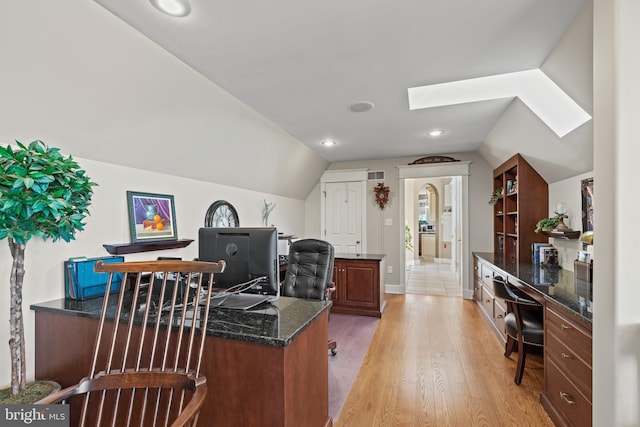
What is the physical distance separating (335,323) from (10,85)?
3709mm

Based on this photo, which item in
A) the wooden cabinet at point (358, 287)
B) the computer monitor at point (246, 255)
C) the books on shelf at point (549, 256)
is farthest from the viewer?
the wooden cabinet at point (358, 287)

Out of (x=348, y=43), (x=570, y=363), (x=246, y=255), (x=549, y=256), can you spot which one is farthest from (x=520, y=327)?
(x=348, y=43)

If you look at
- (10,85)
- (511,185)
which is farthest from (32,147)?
(511,185)

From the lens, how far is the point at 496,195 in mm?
4668

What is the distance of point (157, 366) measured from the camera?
1.56 metres

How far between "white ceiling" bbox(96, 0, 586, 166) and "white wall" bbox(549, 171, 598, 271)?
1073mm

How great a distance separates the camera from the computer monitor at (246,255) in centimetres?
175

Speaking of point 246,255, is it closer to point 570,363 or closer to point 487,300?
point 570,363

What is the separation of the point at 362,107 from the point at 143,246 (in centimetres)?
244

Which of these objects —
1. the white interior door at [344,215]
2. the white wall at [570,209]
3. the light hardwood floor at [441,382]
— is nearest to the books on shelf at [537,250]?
the white wall at [570,209]

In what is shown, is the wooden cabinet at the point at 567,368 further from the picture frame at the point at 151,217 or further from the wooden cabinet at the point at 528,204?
the picture frame at the point at 151,217

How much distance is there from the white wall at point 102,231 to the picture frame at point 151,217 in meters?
0.05

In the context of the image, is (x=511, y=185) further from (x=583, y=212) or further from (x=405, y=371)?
(x=405, y=371)

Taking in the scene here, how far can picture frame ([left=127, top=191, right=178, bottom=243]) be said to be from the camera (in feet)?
8.11
